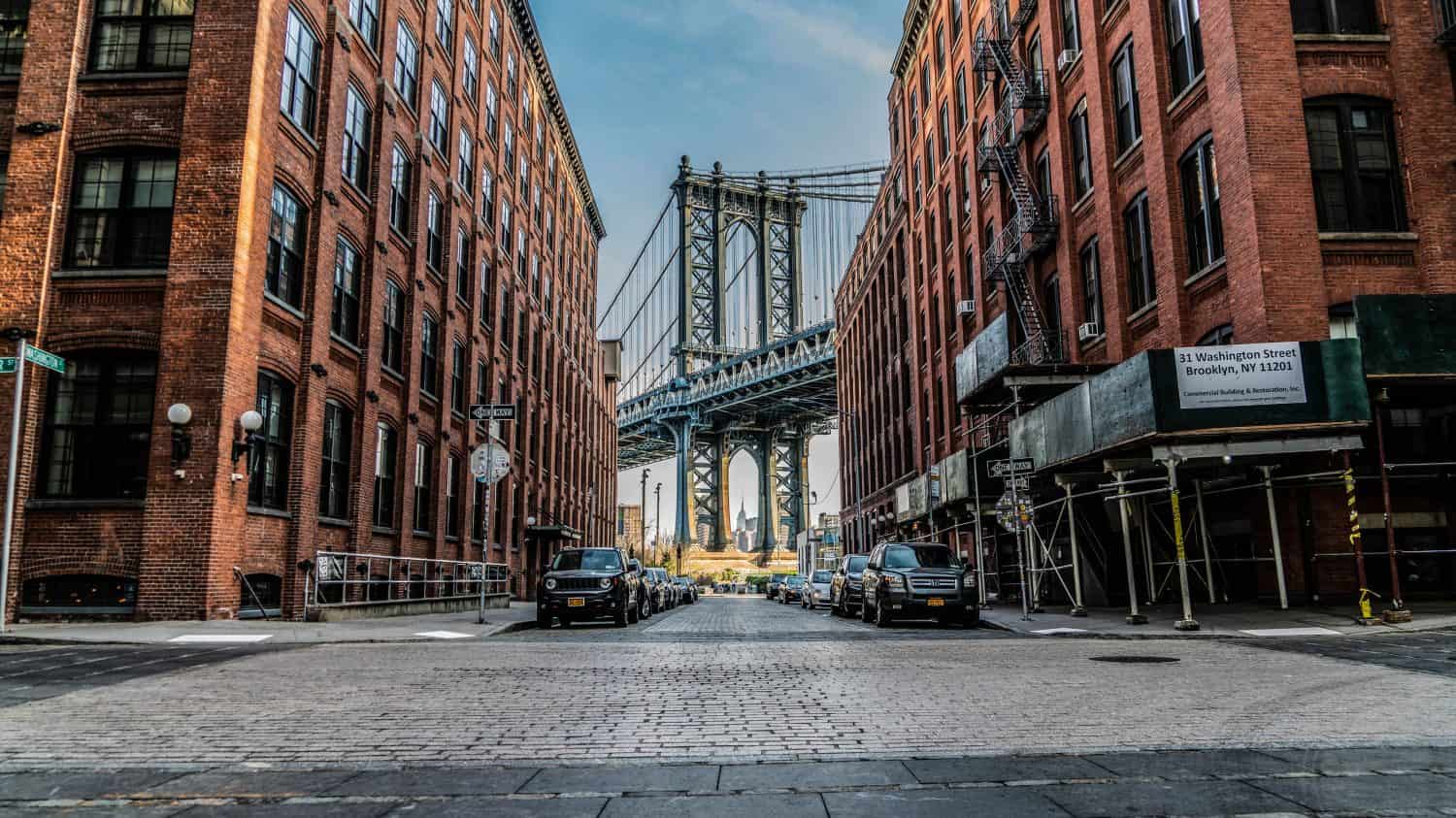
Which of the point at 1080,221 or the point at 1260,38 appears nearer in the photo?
the point at 1260,38

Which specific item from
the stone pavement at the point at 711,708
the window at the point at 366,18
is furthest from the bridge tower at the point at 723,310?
the stone pavement at the point at 711,708

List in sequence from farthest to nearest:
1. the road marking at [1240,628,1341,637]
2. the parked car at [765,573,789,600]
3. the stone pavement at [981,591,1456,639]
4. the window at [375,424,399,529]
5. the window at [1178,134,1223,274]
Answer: the parked car at [765,573,789,600] → the window at [375,424,399,529] → the window at [1178,134,1223,274] → the stone pavement at [981,591,1456,639] → the road marking at [1240,628,1341,637]

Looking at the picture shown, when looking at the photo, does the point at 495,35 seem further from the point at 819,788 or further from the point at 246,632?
the point at 819,788

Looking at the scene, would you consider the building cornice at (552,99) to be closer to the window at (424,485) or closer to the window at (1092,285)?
the window at (424,485)

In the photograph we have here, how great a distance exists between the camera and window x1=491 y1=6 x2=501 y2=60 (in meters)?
37.5

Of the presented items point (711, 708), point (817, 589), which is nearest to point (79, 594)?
point (711, 708)

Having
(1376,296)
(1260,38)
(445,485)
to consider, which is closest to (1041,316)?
(1260,38)

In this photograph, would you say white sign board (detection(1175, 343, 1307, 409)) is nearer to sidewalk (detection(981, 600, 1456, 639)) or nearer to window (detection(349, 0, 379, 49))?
sidewalk (detection(981, 600, 1456, 639))

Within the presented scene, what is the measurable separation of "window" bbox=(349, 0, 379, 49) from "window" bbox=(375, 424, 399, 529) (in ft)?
31.5

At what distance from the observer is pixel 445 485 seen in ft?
98.6

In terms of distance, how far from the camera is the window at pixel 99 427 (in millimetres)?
17219

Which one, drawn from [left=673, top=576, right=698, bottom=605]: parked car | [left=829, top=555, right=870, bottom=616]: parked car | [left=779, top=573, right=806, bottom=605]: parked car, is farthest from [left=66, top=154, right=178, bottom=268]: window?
[left=779, top=573, right=806, bottom=605]: parked car

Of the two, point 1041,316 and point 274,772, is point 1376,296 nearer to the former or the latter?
point 1041,316

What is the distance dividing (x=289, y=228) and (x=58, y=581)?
7.85m
